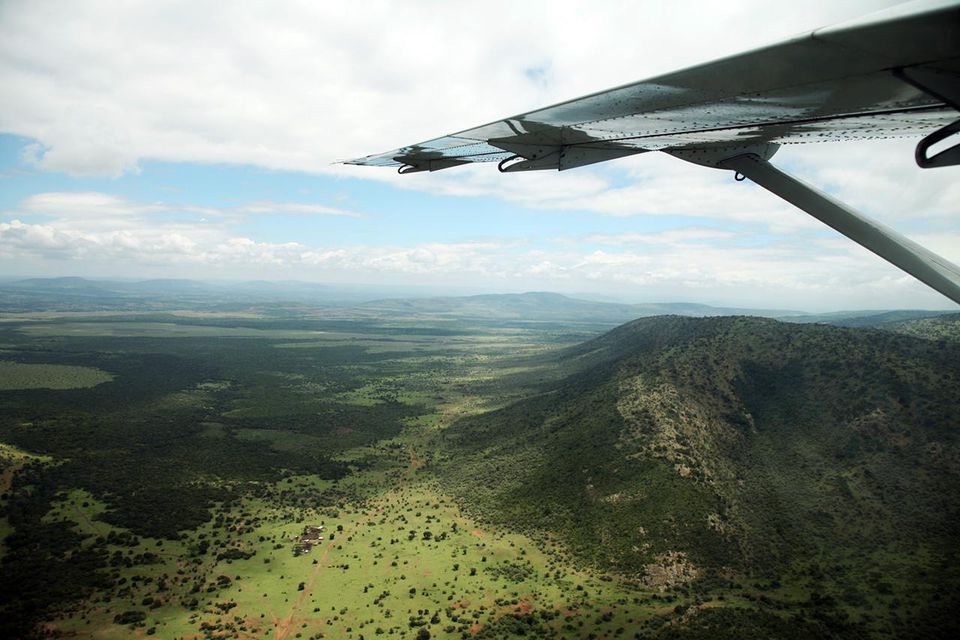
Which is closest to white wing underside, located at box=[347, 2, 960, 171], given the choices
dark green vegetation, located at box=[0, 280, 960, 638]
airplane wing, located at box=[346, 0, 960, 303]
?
airplane wing, located at box=[346, 0, 960, 303]

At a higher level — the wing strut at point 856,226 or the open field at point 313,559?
the wing strut at point 856,226

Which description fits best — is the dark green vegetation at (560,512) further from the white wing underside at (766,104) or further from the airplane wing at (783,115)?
the white wing underside at (766,104)

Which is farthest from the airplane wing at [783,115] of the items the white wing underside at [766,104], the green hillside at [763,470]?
→ the green hillside at [763,470]

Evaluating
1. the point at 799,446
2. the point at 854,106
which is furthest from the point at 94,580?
the point at 799,446

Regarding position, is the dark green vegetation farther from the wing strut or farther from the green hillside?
the wing strut

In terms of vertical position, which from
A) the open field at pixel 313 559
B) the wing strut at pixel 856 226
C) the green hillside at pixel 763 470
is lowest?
the open field at pixel 313 559

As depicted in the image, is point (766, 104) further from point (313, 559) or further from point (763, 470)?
point (763, 470)
